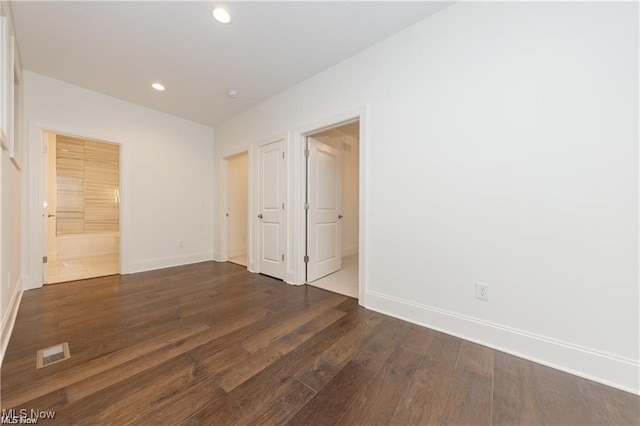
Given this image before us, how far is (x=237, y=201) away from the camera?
470 cm

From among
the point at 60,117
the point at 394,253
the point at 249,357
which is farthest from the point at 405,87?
the point at 60,117

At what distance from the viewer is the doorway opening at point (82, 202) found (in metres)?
4.50

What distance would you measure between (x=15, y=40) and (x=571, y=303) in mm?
5064

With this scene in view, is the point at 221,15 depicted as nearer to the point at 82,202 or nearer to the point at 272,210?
the point at 272,210

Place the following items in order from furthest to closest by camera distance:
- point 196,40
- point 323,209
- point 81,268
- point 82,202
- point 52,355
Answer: point 82,202
point 81,268
point 323,209
point 196,40
point 52,355

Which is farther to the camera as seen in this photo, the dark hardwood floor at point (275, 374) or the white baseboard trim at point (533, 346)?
the white baseboard trim at point (533, 346)

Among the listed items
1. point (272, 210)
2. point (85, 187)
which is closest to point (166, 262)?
point (272, 210)

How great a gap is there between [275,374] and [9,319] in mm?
2291

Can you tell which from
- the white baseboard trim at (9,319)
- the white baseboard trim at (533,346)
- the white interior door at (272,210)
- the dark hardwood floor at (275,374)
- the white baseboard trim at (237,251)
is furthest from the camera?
the white baseboard trim at (237,251)

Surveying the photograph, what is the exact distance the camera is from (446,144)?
1.86 metres

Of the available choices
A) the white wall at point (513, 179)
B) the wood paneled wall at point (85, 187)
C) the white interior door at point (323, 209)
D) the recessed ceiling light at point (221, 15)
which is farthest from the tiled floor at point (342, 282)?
the wood paneled wall at point (85, 187)

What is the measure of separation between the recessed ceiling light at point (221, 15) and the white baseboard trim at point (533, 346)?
285cm

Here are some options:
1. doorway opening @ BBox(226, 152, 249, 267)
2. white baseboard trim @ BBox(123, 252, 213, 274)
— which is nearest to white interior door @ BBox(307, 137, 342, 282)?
doorway opening @ BBox(226, 152, 249, 267)

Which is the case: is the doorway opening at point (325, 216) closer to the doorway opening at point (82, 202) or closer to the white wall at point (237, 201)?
the white wall at point (237, 201)
